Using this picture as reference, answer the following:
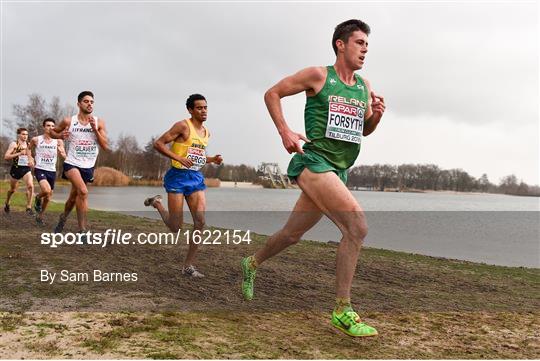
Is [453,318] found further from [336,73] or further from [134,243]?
[134,243]

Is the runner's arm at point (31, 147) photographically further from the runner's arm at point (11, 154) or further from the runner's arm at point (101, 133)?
the runner's arm at point (101, 133)

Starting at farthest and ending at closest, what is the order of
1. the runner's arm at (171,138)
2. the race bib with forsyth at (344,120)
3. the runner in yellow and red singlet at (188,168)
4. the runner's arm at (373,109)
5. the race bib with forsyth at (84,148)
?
the race bib with forsyth at (84,148)
the runner in yellow and red singlet at (188,168)
the runner's arm at (171,138)
the runner's arm at (373,109)
the race bib with forsyth at (344,120)

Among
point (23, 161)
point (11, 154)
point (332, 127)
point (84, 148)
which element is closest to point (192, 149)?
point (332, 127)

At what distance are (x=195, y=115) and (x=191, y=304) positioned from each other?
2709 millimetres

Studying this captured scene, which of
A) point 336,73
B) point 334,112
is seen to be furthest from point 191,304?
point 336,73

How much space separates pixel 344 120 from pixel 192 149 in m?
2.68

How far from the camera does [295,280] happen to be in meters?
6.23

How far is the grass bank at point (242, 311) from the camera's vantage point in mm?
3445

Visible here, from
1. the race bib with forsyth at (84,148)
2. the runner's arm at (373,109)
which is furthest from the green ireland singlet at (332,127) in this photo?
the race bib with forsyth at (84,148)

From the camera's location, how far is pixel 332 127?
4.11 metres

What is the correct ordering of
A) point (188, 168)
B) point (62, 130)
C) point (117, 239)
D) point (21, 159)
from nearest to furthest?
point (188, 168)
point (62, 130)
point (117, 239)
point (21, 159)

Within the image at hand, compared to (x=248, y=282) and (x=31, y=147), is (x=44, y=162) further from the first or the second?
(x=248, y=282)

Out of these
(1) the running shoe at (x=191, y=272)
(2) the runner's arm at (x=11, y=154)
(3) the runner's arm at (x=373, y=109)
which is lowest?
(1) the running shoe at (x=191, y=272)

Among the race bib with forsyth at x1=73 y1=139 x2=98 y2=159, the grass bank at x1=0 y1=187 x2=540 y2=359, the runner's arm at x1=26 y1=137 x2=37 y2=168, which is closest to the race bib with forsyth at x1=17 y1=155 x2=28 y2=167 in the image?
the runner's arm at x1=26 y1=137 x2=37 y2=168
